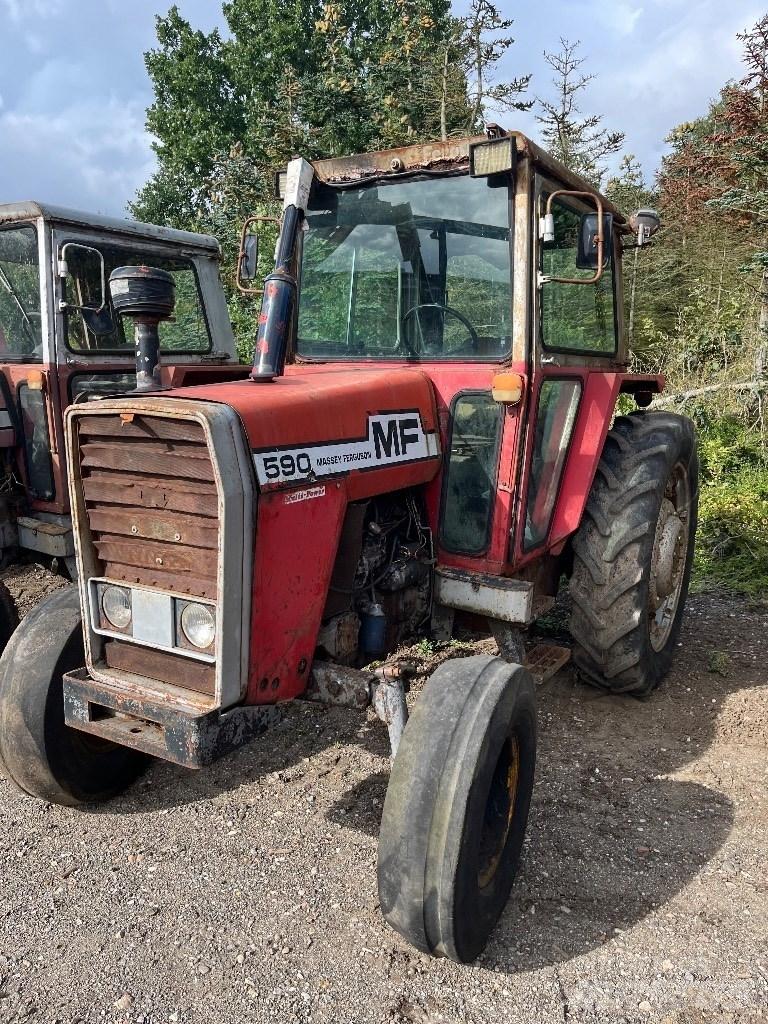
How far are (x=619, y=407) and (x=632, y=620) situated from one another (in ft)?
23.1

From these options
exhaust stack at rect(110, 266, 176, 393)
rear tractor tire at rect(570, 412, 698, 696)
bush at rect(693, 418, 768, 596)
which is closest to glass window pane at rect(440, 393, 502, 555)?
rear tractor tire at rect(570, 412, 698, 696)

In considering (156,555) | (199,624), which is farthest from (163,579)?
(199,624)

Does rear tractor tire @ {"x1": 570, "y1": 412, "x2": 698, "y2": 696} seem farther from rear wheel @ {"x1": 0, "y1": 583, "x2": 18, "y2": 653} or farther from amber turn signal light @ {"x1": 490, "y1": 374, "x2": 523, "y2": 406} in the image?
rear wheel @ {"x1": 0, "y1": 583, "x2": 18, "y2": 653}

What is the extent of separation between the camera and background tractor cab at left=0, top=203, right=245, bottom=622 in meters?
5.05

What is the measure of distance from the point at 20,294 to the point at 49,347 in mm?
528

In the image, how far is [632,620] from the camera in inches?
140

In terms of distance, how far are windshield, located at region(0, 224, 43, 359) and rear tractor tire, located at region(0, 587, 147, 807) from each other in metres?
2.95

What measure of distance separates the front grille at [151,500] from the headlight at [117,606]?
0.16 feet

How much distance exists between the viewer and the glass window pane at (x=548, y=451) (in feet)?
11.1

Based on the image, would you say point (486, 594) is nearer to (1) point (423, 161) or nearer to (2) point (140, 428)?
(2) point (140, 428)

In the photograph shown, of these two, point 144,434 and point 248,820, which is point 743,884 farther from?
point 144,434

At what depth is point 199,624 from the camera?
2406 millimetres

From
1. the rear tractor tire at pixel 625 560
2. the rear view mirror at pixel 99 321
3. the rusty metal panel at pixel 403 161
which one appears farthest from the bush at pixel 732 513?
the rear view mirror at pixel 99 321

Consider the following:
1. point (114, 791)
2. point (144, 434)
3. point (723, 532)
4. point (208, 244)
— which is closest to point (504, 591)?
point (144, 434)
